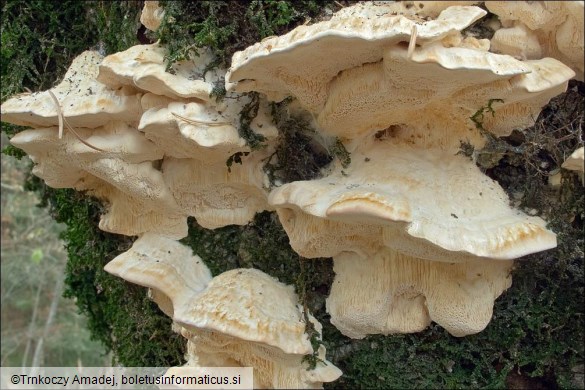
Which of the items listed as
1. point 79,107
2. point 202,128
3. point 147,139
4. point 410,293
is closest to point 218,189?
point 147,139

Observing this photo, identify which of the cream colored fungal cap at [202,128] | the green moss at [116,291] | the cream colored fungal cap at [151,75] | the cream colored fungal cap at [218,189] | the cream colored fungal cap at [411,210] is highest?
the cream colored fungal cap at [151,75]

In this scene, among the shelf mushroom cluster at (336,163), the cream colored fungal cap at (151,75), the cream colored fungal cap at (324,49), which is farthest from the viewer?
the cream colored fungal cap at (151,75)

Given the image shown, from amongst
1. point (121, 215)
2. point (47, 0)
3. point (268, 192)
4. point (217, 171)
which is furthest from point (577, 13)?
point (47, 0)

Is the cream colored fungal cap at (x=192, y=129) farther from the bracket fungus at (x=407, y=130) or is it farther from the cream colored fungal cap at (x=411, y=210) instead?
the cream colored fungal cap at (x=411, y=210)

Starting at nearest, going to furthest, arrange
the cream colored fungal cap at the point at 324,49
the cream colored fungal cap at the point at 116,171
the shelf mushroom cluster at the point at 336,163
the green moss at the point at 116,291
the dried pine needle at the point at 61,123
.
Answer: the cream colored fungal cap at the point at 324,49, the shelf mushroom cluster at the point at 336,163, the dried pine needle at the point at 61,123, the cream colored fungal cap at the point at 116,171, the green moss at the point at 116,291

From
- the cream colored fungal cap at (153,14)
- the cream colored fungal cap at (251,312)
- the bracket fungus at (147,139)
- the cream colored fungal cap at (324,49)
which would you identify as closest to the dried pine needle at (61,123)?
the bracket fungus at (147,139)

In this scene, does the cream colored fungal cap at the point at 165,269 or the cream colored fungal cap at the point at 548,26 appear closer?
the cream colored fungal cap at the point at 548,26

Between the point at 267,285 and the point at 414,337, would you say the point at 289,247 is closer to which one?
the point at 267,285
